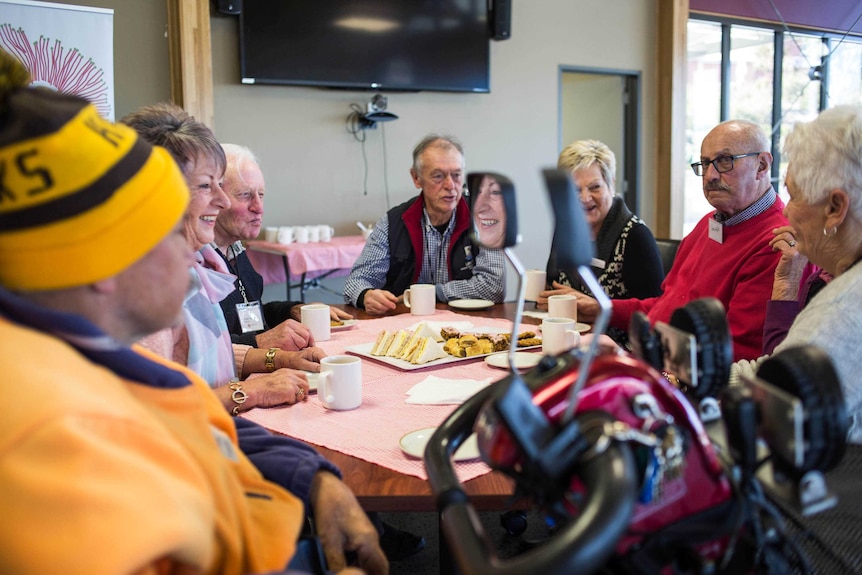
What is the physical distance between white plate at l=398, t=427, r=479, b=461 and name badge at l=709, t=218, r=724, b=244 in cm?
141

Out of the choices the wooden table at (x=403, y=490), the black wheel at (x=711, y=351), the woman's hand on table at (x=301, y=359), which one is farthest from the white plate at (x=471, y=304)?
the black wheel at (x=711, y=351)

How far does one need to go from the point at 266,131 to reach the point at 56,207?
4613 millimetres

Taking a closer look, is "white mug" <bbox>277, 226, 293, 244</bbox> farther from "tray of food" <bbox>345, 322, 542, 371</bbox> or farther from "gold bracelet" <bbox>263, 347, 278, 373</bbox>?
"gold bracelet" <bbox>263, 347, 278, 373</bbox>

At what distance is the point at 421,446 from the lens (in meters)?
1.25

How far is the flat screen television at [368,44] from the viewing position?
4.95 metres

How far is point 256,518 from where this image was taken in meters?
0.92

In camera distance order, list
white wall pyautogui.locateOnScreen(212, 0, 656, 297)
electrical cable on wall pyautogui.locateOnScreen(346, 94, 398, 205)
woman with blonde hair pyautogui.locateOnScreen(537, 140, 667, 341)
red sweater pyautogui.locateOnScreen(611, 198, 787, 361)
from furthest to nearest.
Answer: electrical cable on wall pyautogui.locateOnScreen(346, 94, 398, 205), white wall pyautogui.locateOnScreen(212, 0, 656, 297), woman with blonde hair pyautogui.locateOnScreen(537, 140, 667, 341), red sweater pyautogui.locateOnScreen(611, 198, 787, 361)

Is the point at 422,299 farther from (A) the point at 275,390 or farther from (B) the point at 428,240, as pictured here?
(A) the point at 275,390

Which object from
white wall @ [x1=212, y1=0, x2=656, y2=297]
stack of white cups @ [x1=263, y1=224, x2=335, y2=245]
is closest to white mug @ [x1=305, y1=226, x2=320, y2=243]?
stack of white cups @ [x1=263, y1=224, x2=335, y2=245]

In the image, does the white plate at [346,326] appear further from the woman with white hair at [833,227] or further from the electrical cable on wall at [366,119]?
the electrical cable on wall at [366,119]

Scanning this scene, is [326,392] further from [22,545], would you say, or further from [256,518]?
[22,545]

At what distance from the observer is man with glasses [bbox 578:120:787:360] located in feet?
6.84

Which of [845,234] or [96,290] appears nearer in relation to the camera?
[96,290]

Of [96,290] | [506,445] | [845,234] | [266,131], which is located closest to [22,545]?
[96,290]
